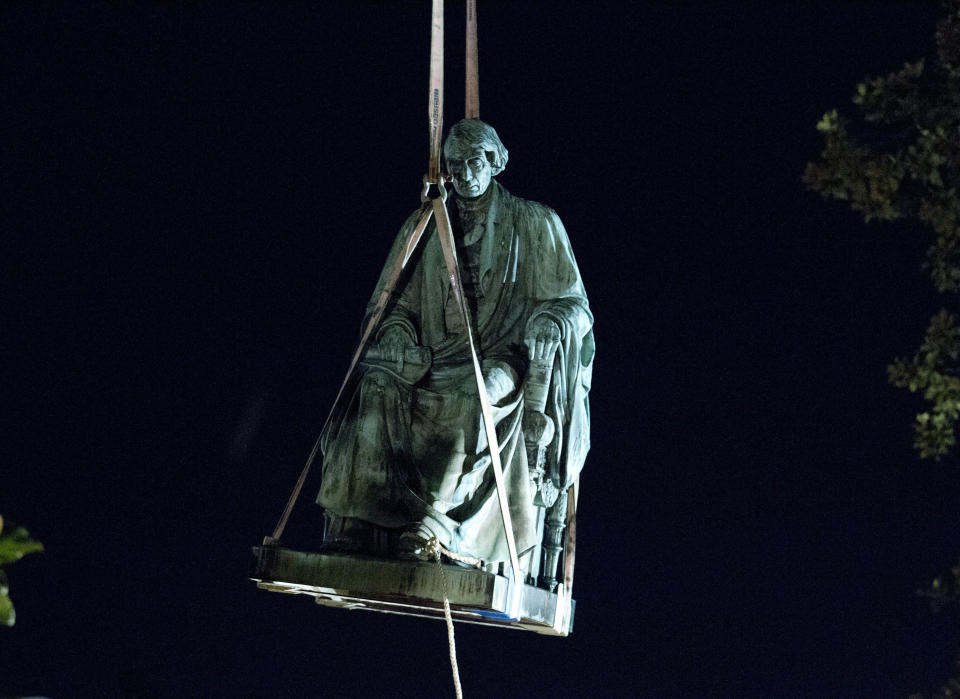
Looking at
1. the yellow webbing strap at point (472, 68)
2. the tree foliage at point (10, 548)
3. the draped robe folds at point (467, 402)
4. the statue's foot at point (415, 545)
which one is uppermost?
the yellow webbing strap at point (472, 68)

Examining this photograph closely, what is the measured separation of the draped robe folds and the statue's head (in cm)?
12

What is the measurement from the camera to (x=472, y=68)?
5008mm

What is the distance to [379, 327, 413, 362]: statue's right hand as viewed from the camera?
176 inches

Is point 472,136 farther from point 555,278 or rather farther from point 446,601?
point 446,601

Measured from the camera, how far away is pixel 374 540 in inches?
170

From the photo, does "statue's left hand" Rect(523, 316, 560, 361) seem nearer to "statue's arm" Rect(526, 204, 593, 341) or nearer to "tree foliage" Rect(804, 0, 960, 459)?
"statue's arm" Rect(526, 204, 593, 341)

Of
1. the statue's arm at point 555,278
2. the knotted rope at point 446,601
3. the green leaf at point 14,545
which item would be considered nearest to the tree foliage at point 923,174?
the statue's arm at point 555,278

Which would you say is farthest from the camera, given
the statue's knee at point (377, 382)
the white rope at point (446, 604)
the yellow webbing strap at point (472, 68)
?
the yellow webbing strap at point (472, 68)

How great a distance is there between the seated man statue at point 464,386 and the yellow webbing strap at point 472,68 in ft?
1.05

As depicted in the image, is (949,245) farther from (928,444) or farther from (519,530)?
(519,530)

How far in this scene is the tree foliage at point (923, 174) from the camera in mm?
5223

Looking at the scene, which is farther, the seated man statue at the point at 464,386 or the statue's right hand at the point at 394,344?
the statue's right hand at the point at 394,344

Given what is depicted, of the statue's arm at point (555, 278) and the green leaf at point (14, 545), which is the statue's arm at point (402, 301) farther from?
the green leaf at point (14, 545)

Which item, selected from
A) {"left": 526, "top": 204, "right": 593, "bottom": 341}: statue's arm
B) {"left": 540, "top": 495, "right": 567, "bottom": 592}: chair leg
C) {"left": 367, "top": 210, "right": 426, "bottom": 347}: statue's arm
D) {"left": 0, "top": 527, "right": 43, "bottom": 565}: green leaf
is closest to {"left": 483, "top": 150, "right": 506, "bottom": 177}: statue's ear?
{"left": 526, "top": 204, "right": 593, "bottom": 341}: statue's arm
